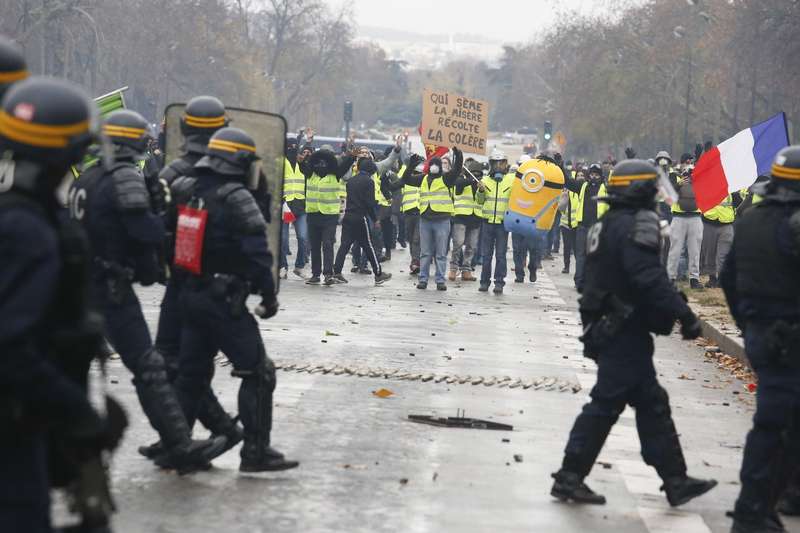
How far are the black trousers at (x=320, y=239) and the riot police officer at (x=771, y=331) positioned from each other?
13800 millimetres

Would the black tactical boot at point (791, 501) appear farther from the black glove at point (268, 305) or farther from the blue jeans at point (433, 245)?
the blue jeans at point (433, 245)

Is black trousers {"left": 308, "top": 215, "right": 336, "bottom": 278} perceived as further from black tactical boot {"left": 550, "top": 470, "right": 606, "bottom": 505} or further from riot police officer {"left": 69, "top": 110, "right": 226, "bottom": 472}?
black tactical boot {"left": 550, "top": 470, "right": 606, "bottom": 505}

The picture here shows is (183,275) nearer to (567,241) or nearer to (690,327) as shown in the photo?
(690,327)

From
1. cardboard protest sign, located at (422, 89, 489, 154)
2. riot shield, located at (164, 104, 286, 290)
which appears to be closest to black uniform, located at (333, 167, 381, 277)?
cardboard protest sign, located at (422, 89, 489, 154)

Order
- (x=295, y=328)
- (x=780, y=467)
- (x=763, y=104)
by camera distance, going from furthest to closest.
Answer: (x=763, y=104) < (x=295, y=328) < (x=780, y=467)

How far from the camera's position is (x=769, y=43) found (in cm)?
4516

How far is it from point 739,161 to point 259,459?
1016cm

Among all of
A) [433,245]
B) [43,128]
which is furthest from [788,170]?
[433,245]

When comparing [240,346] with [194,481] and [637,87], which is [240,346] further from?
[637,87]

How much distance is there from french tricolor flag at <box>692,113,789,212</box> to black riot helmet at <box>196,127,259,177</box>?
348 inches

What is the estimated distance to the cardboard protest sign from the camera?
23766 mm

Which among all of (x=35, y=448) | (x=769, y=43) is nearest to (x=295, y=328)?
(x=35, y=448)

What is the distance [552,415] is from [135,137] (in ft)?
12.4

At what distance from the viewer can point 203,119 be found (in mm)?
8305
